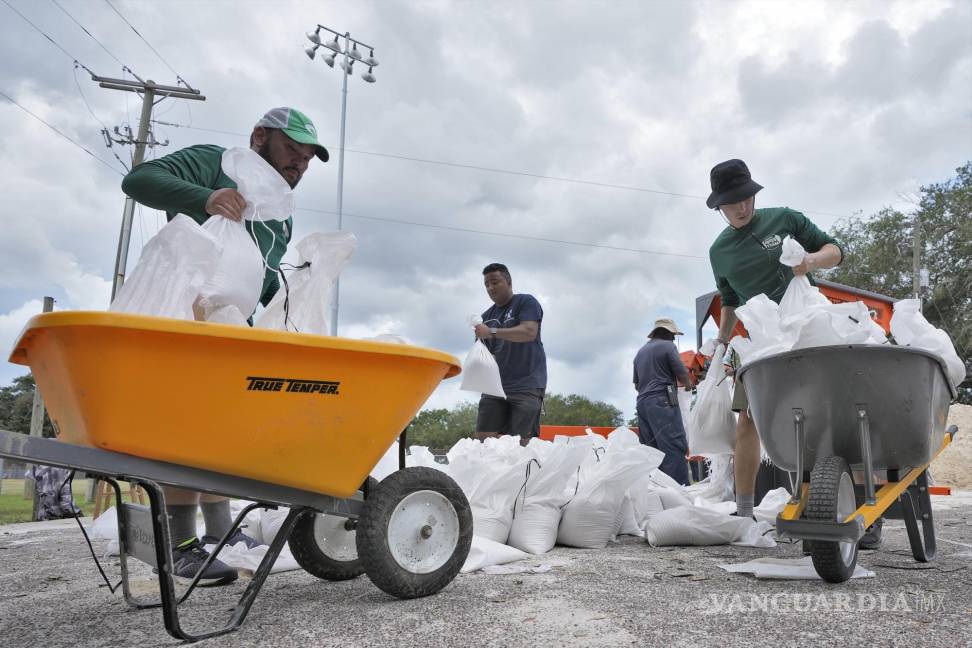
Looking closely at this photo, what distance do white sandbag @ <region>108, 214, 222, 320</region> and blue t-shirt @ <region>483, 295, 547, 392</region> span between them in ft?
8.97

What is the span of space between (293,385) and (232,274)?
468mm

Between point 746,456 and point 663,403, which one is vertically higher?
point 663,403

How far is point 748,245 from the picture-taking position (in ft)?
10.8

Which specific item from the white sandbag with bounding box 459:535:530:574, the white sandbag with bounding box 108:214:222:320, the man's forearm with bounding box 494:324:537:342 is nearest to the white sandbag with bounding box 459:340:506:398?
the man's forearm with bounding box 494:324:537:342

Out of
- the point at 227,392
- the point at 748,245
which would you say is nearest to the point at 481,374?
the point at 748,245

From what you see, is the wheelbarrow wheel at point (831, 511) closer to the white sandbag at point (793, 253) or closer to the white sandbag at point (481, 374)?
the white sandbag at point (793, 253)

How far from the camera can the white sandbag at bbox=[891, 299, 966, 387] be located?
2.47m

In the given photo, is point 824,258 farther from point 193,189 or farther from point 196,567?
point 196,567

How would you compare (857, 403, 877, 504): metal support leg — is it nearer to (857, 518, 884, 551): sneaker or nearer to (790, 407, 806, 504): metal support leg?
(790, 407, 806, 504): metal support leg

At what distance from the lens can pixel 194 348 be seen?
1.55 metres

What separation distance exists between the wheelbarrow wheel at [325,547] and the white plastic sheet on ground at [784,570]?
1265mm

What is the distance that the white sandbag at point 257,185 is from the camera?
210 centimetres

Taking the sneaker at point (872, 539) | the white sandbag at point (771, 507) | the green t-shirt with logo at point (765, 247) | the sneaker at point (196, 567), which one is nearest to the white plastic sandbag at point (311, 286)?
the sneaker at point (196, 567)

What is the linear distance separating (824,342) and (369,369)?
1470 millimetres
